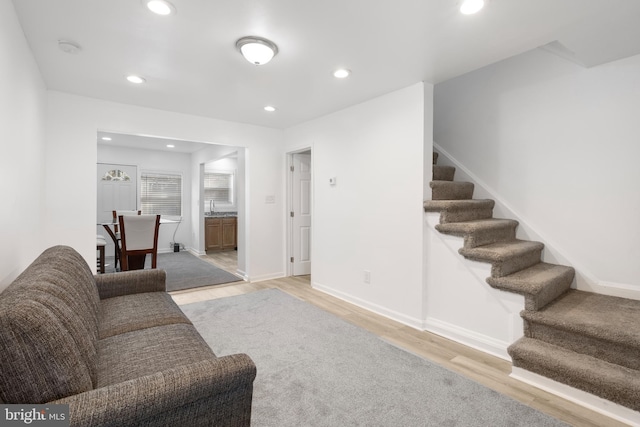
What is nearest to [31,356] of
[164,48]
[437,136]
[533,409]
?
[164,48]

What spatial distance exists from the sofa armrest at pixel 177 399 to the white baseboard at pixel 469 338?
2.11 metres

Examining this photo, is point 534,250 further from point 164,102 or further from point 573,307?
point 164,102

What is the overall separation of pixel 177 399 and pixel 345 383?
131cm

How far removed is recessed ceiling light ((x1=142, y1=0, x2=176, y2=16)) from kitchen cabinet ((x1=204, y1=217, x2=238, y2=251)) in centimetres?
584

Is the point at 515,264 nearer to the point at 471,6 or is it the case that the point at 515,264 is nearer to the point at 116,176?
the point at 471,6

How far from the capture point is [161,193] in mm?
7480

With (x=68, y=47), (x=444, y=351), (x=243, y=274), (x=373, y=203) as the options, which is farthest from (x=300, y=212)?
(x=68, y=47)

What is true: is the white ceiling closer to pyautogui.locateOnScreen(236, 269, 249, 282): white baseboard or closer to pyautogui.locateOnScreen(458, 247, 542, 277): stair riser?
pyautogui.locateOnScreen(458, 247, 542, 277): stair riser

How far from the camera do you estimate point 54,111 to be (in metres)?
3.20

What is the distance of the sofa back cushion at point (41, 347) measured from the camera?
0.89 m

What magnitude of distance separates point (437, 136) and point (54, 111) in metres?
4.40

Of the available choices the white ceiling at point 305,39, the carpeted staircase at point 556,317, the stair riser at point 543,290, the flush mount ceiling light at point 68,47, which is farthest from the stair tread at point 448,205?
the flush mount ceiling light at point 68,47

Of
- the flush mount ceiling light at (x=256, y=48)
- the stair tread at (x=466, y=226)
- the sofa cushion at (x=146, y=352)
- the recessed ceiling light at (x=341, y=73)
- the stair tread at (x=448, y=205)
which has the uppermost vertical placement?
the recessed ceiling light at (x=341, y=73)

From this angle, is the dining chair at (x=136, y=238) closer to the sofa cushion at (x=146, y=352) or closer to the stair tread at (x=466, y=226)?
the sofa cushion at (x=146, y=352)
